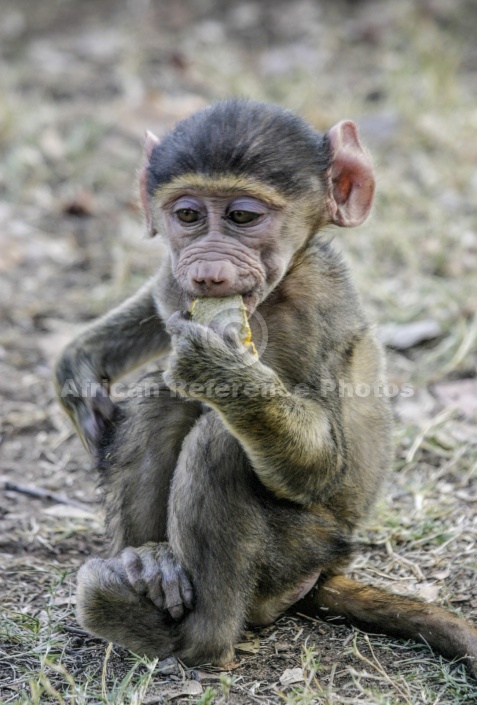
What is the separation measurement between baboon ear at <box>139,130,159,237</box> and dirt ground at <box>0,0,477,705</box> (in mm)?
747

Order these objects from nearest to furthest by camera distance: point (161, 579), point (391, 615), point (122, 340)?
point (161, 579) → point (391, 615) → point (122, 340)

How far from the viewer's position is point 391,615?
13.5ft

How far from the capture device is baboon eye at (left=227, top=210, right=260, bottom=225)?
412 centimetres

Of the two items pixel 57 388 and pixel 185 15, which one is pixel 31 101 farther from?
pixel 57 388

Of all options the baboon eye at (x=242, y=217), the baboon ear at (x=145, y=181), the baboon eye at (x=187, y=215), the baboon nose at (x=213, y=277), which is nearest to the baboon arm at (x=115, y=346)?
the baboon ear at (x=145, y=181)

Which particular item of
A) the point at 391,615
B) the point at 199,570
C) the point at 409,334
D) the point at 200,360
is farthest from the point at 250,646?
the point at 409,334

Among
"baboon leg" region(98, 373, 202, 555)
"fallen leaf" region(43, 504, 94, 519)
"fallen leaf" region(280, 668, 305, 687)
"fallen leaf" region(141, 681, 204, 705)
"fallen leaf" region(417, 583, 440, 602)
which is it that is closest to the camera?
"fallen leaf" region(141, 681, 204, 705)

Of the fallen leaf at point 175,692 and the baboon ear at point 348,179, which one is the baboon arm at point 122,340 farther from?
the fallen leaf at point 175,692

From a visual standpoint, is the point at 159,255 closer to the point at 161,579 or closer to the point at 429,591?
the point at 429,591

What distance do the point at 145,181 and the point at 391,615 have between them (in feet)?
7.36

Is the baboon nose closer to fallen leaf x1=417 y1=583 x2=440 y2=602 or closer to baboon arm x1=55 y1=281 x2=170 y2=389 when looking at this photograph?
baboon arm x1=55 y1=281 x2=170 y2=389

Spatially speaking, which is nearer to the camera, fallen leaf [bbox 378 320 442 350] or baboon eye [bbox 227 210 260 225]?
baboon eye [bbox 227 210 260 225]

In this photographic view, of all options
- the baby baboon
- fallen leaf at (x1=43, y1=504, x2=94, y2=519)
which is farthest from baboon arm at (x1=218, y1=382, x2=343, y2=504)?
fallen leaf at (x1=43, y1=504, x2=94, y2=519)

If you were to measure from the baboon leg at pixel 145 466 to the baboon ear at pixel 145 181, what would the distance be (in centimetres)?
75
